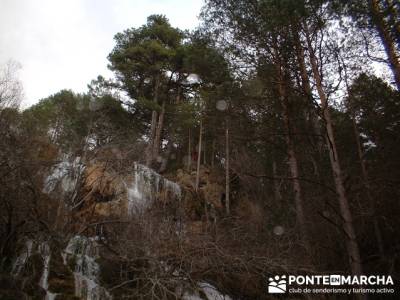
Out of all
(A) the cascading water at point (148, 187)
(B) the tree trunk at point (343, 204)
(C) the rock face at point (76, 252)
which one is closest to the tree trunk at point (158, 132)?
(A) the cascading water at point (148, 187)

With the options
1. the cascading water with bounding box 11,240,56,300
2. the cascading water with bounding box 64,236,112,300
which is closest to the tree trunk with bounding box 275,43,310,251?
the cascading water with bounding box 64,236,112,300

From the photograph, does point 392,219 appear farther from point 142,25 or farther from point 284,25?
point 142,25

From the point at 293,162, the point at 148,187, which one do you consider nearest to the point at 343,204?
the point at 293,162

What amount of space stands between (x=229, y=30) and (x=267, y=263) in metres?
6.23

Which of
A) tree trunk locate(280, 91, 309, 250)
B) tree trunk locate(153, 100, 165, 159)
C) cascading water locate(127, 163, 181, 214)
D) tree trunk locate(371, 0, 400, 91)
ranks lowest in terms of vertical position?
tree trunk locate(280, 91, 309, 250)

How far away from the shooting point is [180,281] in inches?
263

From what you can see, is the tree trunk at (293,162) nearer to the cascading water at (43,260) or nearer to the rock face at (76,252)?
the rock face at (76,252)

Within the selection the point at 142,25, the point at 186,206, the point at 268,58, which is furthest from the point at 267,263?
the point at 142,25

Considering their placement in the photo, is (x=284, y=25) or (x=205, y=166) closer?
(x=284, y=25)

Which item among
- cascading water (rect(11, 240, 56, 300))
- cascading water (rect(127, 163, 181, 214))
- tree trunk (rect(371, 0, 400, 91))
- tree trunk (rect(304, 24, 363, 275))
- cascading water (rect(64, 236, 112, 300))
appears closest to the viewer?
tree trunk (rect(304, 24, 363, 275))

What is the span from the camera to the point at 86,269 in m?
11.1

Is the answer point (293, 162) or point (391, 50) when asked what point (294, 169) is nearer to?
point (293, 162)

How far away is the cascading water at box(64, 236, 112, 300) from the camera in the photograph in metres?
9.30

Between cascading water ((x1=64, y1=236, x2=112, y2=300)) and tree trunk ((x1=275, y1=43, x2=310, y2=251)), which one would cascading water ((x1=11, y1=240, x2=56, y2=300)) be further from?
tree trunk ((x1=275, y1=43, x2=310, y2=251))
